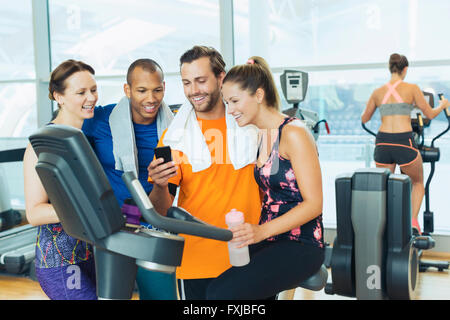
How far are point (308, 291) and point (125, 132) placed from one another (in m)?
2.13

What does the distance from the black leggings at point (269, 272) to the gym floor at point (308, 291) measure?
5.91 feet

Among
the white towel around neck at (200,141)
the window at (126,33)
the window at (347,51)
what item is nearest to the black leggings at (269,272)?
the white towel around neck at (200,141)

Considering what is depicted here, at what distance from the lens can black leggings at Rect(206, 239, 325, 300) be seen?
1316 mm

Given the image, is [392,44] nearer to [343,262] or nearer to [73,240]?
[343,262]

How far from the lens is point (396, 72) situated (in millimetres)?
3686

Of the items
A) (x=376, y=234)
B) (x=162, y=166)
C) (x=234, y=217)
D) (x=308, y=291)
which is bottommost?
(x=308, y=291)

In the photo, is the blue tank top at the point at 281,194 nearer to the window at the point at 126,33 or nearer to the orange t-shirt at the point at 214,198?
the orange t-shirt at the point at 214,198

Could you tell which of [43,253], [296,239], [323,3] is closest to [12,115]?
[323,3]

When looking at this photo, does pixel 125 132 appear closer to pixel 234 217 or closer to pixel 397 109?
pixel 234 217

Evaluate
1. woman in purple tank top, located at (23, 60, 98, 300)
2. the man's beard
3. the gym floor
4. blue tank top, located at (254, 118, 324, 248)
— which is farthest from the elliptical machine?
the gym floor

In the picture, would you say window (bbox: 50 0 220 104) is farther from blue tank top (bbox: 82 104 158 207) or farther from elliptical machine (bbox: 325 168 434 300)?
elliptical machine (bbox: 325 168 434 300)

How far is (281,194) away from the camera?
4.80 ft

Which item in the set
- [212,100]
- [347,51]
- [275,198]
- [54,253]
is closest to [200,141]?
[212,100]

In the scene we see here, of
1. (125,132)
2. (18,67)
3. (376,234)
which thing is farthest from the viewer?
(18,67)
